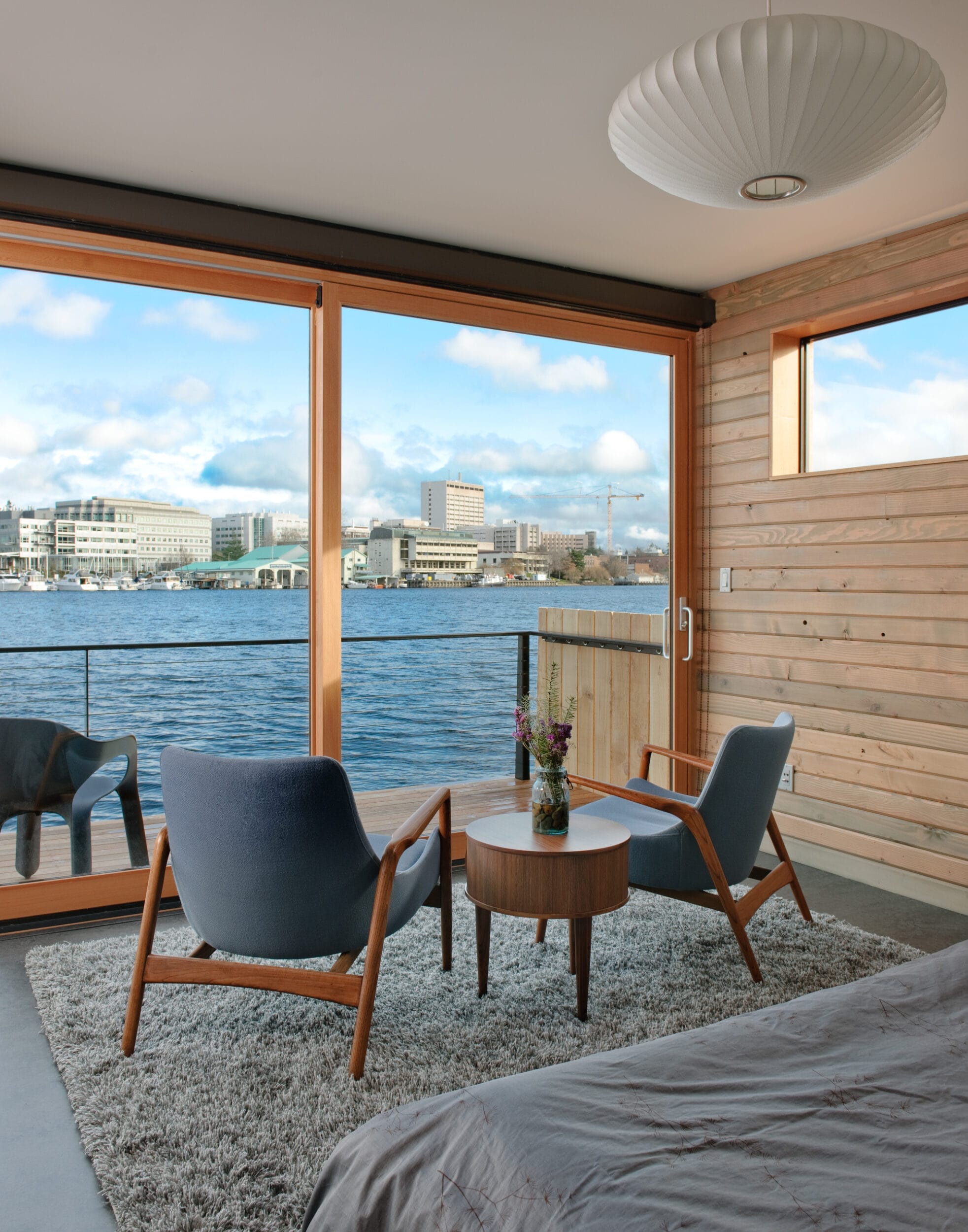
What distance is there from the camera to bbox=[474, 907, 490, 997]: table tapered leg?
2629 mm

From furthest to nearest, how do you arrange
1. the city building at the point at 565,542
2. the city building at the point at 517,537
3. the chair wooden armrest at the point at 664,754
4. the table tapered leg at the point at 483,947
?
the city building at the point at 565,542 < the city building at the point at 517,537 < the chair wooden armrest at the point at 664,754 < the table tapered leg at the point at 483,947

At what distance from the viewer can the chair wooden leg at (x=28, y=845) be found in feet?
10.5

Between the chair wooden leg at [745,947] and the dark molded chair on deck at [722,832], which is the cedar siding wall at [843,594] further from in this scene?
the chair wooden leg at [745,947]

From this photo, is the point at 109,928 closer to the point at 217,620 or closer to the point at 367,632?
the point at 217,620

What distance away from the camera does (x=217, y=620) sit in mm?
3625

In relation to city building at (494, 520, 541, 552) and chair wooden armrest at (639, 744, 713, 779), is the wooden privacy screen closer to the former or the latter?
city building at (494, 520, 541, 552)

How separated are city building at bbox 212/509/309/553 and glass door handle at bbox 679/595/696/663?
74.7 inches

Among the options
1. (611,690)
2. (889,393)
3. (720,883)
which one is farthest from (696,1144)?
(611,690)

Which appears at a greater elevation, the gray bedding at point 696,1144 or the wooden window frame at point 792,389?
the wooden window frame at point 792,389

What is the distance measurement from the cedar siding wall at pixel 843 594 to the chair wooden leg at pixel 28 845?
296cm

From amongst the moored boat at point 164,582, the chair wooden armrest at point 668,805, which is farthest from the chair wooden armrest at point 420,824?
the moored boat at point 164,582

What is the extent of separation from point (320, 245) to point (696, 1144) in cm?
328

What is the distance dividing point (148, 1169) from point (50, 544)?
210 centimetres

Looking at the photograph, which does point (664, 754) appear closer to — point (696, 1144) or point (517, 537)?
point (517, 537)
